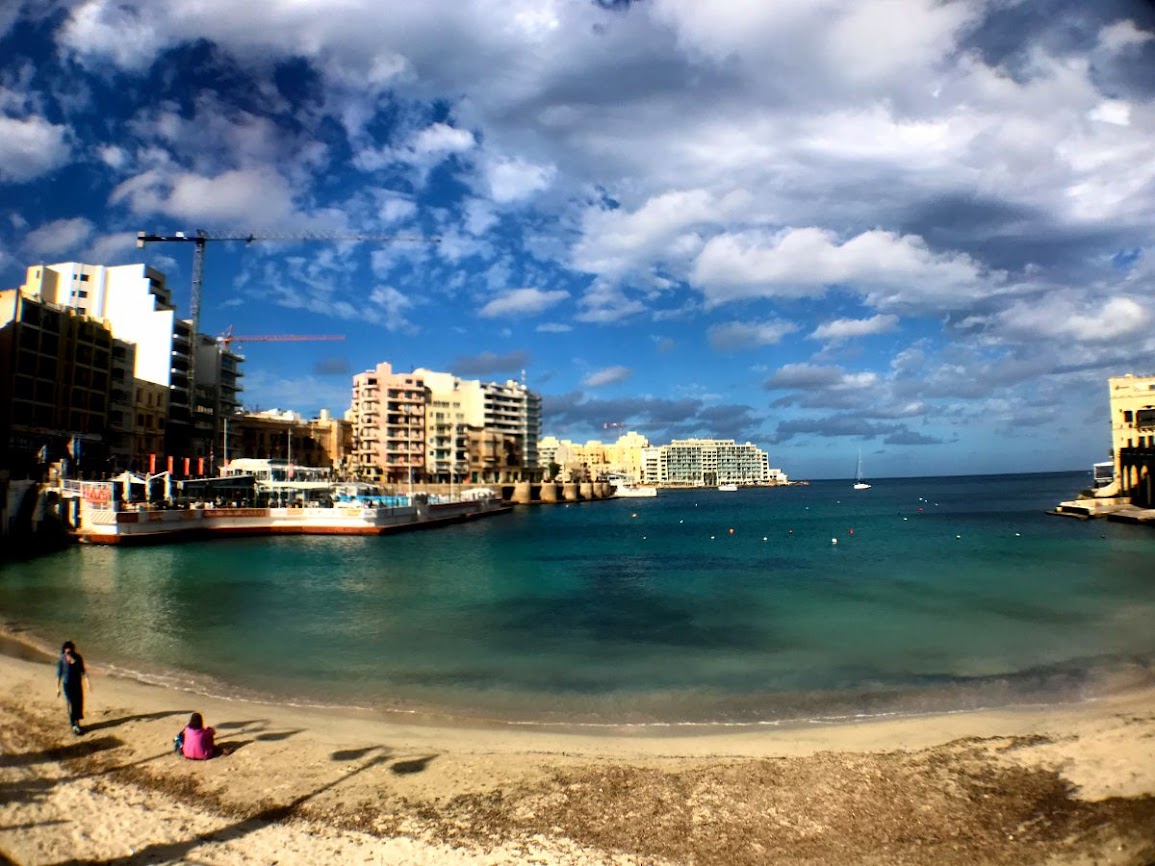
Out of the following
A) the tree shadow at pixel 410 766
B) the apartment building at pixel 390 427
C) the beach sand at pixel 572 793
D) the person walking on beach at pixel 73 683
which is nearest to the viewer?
the beach sand at pixel 572 793

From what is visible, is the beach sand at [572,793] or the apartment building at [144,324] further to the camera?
the apartment building at [144,324]

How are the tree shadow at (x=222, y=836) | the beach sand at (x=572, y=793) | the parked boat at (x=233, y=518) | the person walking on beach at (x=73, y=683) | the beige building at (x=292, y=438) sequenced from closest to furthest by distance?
1. the tree shadow at (x=222, y=836)
2. the beach sand at (x=572, y=793)
3. the person walking on beach at (x=73, y=683)
4. the parked boat at (x=233, y=518)
5. the beige building at (x=292, y=438)

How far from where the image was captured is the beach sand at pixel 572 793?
880cm

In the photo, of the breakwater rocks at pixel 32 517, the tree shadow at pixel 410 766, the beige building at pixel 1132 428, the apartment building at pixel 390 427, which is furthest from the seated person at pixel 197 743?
the apartment building at pixel 390 427

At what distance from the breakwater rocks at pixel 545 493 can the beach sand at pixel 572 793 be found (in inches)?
4958

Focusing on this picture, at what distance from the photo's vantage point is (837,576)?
127 ft

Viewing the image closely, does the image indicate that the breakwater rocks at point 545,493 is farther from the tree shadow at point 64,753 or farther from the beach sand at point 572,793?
the tree shadow at point 64,753

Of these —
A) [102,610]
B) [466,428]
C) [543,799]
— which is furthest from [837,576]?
[466,428]

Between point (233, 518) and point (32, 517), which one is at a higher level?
point (32, 517)

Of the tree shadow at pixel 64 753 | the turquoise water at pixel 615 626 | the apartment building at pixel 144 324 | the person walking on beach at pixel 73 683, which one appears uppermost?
the apartment building at pixel 144 324

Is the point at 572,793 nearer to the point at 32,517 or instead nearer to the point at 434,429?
the point at 32,517

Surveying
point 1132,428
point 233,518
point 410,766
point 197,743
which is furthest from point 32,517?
point 1132,428

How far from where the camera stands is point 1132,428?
271 ft

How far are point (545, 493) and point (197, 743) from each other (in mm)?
138780
